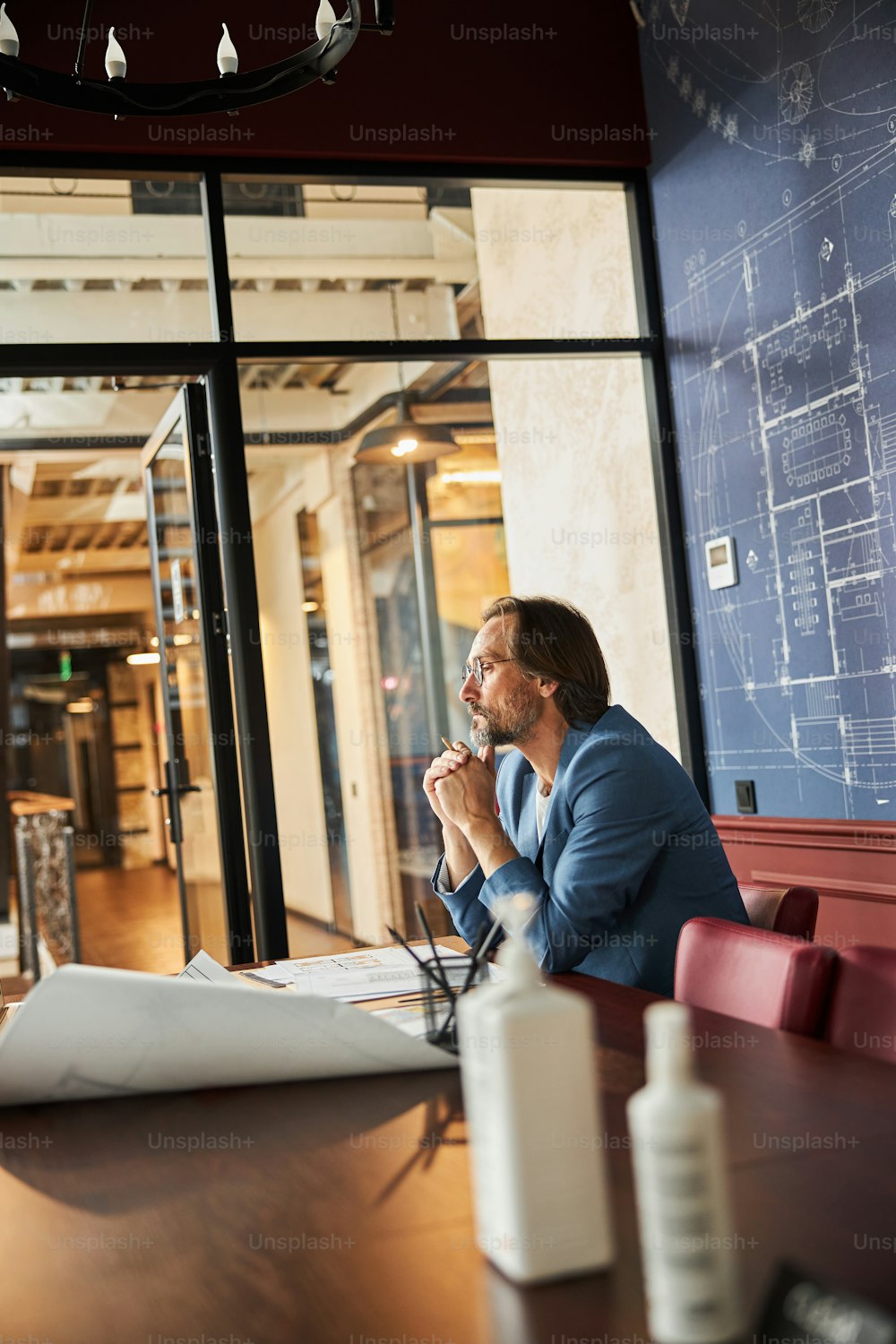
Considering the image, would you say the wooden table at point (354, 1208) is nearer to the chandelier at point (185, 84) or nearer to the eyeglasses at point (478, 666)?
the eyeglasses at point (478, 666)

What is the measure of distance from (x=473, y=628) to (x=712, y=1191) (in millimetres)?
6631

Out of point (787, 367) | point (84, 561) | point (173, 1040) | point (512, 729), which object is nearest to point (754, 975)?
point (173, 1040)

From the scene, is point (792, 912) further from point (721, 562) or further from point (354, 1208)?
point (721, 562)

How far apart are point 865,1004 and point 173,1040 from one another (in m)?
0.78

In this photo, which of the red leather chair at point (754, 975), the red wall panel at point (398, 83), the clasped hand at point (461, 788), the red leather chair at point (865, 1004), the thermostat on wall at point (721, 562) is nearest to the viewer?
the red leather chair at point (865, 1004)

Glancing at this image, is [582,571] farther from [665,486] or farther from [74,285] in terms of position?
[74,285]

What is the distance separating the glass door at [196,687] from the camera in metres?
3.85

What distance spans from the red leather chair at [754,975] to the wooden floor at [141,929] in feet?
13.8

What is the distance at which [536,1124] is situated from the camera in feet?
2.42

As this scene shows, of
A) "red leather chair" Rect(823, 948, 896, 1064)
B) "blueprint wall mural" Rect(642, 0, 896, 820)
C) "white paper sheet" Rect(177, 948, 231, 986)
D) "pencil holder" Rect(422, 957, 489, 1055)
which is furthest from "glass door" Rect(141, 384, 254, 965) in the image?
"red leather chair" Rect(823, 948, 896, 1064)

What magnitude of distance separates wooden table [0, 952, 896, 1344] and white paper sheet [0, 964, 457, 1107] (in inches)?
1.0

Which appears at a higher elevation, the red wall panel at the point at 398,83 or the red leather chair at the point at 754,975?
the red wall panel at the point at 398,83

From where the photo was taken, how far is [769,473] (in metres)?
3.52

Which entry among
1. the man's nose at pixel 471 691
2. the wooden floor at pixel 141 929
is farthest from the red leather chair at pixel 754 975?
the wooden floor at pixel 141 929
